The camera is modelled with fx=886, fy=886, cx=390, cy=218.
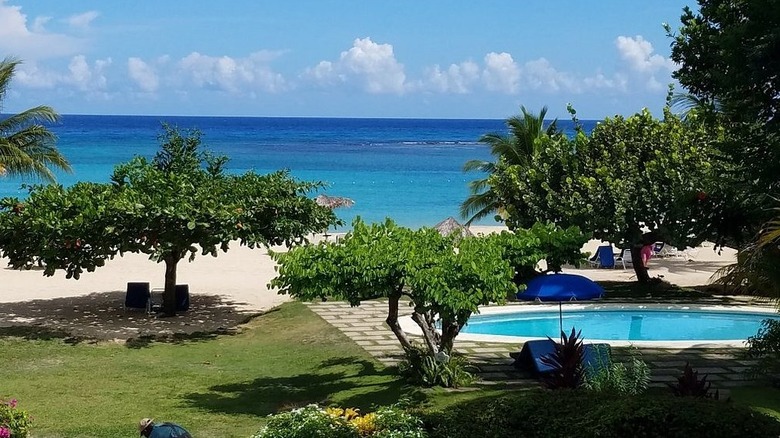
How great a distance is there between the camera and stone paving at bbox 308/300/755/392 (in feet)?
45.0

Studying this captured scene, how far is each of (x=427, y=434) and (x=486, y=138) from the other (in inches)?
892

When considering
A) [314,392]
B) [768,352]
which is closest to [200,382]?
[314,392]

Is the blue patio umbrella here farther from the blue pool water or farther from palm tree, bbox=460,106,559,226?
palm tree, bbox=460,106,559,226

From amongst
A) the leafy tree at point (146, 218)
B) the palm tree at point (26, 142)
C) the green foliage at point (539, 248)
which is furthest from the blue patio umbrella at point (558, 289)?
the palm tree at point (26, 142)

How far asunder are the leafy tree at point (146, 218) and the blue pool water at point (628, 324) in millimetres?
4673

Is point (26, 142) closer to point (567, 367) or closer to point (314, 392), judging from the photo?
point (314, 392)

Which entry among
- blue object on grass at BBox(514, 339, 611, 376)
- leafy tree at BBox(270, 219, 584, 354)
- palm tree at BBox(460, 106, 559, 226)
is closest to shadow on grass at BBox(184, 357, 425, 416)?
leafy tree at BBox(270, 219, 584, 354)

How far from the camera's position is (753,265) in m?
12.3

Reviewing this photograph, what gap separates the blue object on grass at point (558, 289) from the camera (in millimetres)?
12953

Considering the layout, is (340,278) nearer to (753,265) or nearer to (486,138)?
(753,265)

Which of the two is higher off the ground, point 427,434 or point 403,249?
point 403,249

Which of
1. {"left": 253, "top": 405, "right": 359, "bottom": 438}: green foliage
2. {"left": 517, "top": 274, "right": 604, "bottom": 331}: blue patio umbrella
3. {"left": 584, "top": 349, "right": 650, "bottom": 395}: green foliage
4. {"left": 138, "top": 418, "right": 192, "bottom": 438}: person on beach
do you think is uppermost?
{"left": 517, "top": 274, "right": 604, "bottom": 331}: blue patio umbrella

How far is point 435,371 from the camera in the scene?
13.1 metres

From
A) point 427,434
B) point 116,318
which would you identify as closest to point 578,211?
point 116,318
